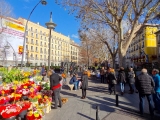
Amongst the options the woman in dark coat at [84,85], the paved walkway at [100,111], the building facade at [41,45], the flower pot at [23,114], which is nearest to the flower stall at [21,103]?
the flower pot at [23,114]

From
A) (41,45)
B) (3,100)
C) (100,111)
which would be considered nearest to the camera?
(3,100)

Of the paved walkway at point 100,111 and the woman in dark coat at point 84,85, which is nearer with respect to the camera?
the paved walkway at point 100,111

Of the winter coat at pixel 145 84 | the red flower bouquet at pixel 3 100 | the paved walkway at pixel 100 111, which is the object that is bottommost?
the paved walkway at pixel 100 111

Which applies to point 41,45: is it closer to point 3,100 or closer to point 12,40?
point 12,40

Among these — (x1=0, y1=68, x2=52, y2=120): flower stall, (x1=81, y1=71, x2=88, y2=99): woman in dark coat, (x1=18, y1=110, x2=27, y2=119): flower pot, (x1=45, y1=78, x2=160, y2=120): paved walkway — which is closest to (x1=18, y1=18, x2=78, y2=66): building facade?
(x1=81, y1=71, x2=88, y2=99): woman in dark coat

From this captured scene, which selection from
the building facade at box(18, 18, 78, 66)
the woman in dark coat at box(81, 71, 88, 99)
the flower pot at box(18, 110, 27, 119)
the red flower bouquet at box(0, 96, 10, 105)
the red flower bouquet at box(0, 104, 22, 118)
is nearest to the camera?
the red flower bouquet at box(0, 104, 22, 118)

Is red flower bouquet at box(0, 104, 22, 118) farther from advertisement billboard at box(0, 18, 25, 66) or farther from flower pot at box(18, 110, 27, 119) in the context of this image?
advertisement billboard at box(0, 18, 25, 66)

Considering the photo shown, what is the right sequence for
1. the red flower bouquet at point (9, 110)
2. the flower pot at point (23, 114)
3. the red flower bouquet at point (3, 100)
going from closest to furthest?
the red flower bouquet at point (9, 110)
the red flower bouquet at point (3, 100)
the flower pot at point (23, 114)

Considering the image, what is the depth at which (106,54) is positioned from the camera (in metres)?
38.3

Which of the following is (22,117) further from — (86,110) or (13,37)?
(13,37)

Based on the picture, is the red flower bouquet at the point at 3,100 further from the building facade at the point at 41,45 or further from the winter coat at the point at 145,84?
the building facade at the point at 41,45

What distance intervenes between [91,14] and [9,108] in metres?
11.9

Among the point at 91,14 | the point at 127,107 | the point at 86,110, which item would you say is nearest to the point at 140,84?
the point at 127,107

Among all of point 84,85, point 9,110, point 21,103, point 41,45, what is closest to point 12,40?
point 84,85
